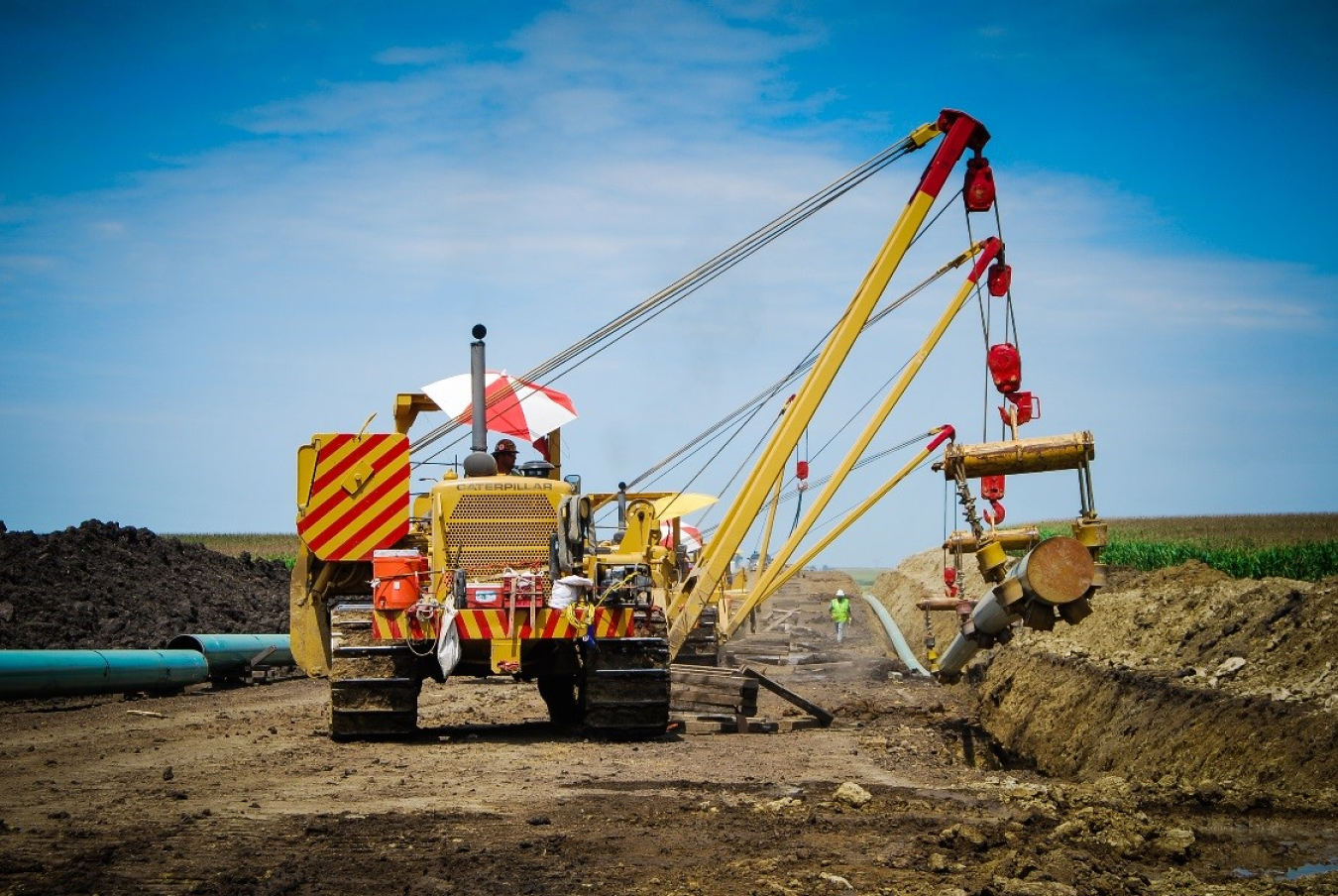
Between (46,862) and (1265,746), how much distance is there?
39.5 feet

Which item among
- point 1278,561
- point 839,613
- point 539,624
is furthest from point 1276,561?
point 539,624

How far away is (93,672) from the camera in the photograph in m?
21.0

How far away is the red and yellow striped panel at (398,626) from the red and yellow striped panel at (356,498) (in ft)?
5.21

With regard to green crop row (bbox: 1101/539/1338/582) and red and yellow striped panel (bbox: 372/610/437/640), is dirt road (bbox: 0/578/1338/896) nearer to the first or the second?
red and yellow striped panel (bbox: 372/610/437/640)

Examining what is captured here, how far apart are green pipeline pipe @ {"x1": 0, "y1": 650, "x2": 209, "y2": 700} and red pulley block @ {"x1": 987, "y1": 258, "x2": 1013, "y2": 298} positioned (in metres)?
13.7

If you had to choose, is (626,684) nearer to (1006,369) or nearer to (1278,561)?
(1006,369)

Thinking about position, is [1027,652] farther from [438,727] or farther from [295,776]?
[295,776]

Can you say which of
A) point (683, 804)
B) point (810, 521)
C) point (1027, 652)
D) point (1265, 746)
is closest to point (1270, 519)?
point (1027, 652)

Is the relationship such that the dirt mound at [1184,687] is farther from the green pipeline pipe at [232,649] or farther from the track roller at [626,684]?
the green pipeline pipe at [232,649]

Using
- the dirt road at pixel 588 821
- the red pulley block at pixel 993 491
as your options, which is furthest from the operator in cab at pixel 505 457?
the red pulley block at pixel 993 491

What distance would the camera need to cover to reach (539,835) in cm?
1015

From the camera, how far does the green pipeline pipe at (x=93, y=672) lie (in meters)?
19.9

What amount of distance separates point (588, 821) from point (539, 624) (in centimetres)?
554

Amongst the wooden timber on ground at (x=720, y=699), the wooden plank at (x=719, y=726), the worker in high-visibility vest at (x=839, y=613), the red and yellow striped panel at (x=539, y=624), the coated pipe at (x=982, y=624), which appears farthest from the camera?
the worker in high-visibility vest at (x=839, y=613)
